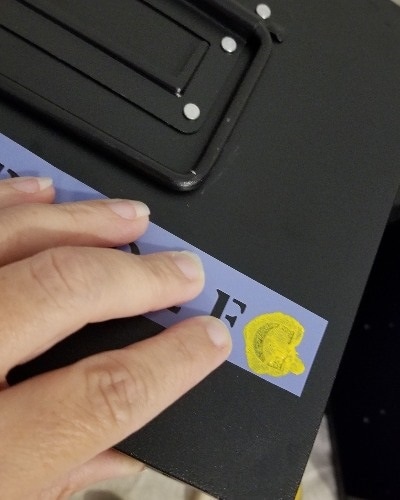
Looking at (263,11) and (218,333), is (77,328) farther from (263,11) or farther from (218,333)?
(263,11)

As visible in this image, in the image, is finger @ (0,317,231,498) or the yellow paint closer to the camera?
finger @ (0,317,231,498)


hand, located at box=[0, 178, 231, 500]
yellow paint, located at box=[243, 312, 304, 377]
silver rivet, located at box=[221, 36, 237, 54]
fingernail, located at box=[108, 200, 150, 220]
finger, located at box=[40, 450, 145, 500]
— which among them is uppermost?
silver rivet, located at box=[221, 36, 237, 54]

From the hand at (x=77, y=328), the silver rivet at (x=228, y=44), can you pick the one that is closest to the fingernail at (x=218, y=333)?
the hand at (x=77, y=328)

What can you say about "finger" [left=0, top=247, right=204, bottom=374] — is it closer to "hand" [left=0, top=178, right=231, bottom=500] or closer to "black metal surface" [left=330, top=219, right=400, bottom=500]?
"hand" [left=0, top=178, right=231, bottom=500]

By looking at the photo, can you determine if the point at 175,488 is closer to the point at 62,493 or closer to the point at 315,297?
the point at 62,493

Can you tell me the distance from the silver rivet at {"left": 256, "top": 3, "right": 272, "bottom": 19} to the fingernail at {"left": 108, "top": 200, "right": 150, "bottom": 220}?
0.22 metres

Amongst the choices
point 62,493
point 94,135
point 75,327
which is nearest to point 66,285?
point 75,327

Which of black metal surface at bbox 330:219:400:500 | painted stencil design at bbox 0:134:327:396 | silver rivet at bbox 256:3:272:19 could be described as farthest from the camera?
black metal surface at bbox 330:219:400:500

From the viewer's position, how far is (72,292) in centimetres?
34

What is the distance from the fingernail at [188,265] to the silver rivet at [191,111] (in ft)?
0.38

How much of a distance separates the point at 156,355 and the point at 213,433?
0.08 meters

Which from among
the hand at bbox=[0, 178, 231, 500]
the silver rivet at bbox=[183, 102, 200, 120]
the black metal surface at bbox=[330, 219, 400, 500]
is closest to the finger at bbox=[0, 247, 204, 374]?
the hand at bbox=[0, 178, 231, 500]

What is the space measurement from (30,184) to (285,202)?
0.19 meters

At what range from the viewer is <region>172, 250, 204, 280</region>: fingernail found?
0.40 m
